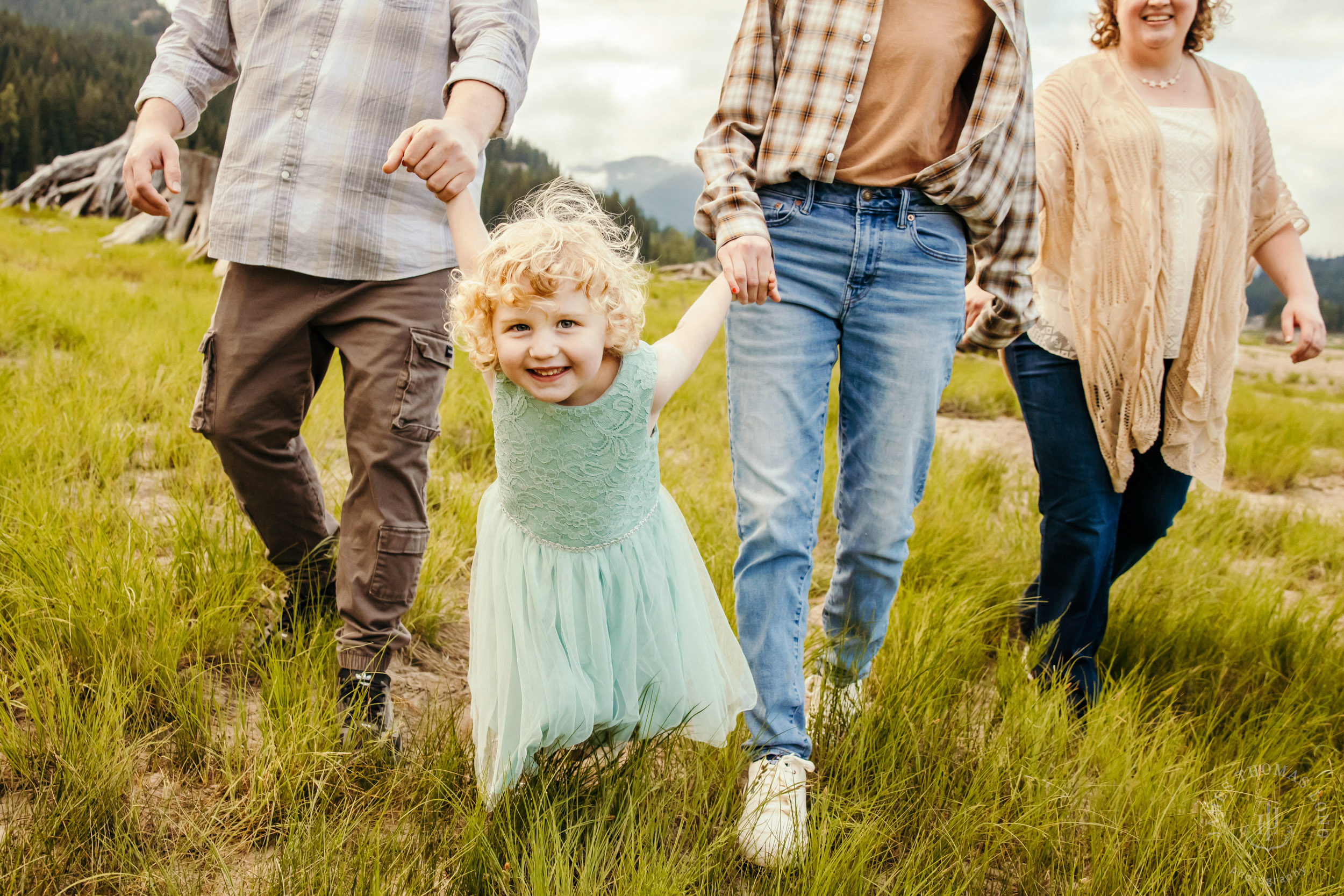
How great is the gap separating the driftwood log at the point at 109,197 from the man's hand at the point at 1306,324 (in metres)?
13.1

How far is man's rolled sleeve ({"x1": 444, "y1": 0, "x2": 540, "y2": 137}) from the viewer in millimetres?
1758

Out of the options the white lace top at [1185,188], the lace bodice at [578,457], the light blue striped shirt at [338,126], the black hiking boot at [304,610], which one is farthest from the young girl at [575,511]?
the white lace top at [1185,188]

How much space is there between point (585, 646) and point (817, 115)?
1.25 m

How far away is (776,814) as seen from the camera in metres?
1.62

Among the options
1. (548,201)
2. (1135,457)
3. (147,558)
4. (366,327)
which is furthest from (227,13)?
(1135,457)

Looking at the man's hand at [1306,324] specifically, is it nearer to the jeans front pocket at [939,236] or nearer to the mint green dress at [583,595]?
the jeans front pocket at [939,236]

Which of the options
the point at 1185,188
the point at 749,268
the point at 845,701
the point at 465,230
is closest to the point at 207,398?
the point at 465,230

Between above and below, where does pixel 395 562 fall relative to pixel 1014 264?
below

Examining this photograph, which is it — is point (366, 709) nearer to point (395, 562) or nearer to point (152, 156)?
point (395, 562)

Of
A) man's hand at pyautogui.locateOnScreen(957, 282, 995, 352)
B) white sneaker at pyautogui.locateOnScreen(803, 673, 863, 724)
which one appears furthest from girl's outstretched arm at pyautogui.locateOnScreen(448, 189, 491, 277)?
man's hand at pyautogui.locateOnScreen(957, 282, 995, 352)

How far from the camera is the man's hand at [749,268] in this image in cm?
169

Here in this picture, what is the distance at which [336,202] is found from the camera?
6.12 feet

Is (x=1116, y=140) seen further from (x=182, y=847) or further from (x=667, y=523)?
(x=182, y=847)

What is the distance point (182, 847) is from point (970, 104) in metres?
2.25
